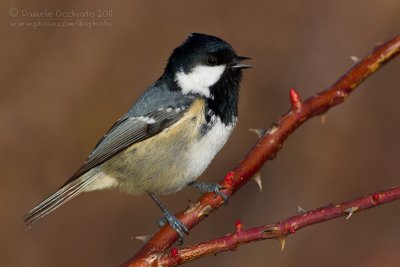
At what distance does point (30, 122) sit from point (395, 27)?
17.8ft

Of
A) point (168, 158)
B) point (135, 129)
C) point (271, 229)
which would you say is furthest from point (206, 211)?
point (135, 129)

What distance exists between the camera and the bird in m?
5.00

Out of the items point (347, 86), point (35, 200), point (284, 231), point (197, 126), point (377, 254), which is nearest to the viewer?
point (284, 231)

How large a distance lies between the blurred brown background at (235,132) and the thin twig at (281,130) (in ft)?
15.1

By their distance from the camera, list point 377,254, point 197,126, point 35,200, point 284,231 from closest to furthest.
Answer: point 284,231 < point 197,126 < point 377,254 < point 35,200

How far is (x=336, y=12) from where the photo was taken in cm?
916

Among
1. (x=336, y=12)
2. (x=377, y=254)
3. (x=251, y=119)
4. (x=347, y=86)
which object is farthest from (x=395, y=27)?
(x=347, y=86)

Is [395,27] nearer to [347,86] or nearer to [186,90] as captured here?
[186,90]

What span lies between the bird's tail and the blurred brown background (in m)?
2.89

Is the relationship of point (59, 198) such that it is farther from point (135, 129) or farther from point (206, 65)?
point (206, 65)

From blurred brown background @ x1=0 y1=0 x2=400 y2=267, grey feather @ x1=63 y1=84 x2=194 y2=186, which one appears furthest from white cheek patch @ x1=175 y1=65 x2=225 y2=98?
blurred brown background @ x1=0 y1=0 x2=400 y2=267

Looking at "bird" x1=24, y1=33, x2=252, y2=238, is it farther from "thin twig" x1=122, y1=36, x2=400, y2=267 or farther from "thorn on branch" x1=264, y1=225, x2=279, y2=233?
"thorn on branch" x1=264, y1=225, x2=279, y2=233

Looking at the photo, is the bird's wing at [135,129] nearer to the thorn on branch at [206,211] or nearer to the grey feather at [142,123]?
the grey feather at [142,123]

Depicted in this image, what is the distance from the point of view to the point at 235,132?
862cm
